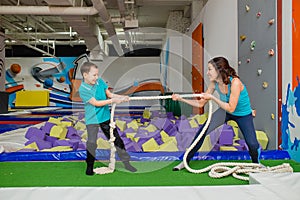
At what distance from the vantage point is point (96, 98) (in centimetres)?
230

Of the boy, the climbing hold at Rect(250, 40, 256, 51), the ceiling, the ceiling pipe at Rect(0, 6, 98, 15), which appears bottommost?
the boy

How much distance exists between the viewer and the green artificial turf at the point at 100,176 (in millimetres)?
2137

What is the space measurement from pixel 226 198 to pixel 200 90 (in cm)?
491

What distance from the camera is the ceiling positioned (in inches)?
233

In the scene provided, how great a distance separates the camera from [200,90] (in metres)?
6.55

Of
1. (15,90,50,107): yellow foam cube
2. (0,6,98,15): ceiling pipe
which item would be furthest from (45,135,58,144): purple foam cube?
(15,90,50,107): yellow foam cube

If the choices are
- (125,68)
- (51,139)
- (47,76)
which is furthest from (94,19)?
(51,139)

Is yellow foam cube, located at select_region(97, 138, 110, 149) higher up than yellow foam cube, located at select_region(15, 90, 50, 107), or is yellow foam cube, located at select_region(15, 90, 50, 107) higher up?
yellow foam cube, located at select_region(15, 90, 50, 107)

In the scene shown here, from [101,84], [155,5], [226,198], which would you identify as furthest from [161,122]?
Answer: [155,5]

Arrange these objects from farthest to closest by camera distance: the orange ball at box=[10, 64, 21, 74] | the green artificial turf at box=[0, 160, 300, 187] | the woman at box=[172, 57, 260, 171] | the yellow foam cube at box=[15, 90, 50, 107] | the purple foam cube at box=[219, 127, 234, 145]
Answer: the orange ball at box=[10, 64, 21, 74], the yellow foam cube at box=[15, 90, 50, 107], the purple foam cube at box=[219, 127, 234, 145], the woman at box=[172, 57, 260, 171], the green artificial turf at box=[0, 160, 300, 187]

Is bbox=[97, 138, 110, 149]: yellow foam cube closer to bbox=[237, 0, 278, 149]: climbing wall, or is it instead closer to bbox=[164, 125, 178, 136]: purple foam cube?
bbox=[164, 125, 178, 136]: purple foam cube

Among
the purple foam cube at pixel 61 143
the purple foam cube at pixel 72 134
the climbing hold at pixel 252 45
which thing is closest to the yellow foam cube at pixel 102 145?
the purple foam cube at pixel 61 143

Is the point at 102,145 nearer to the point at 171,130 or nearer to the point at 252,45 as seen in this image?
the point at 171,130

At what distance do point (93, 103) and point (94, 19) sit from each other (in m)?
7.51
